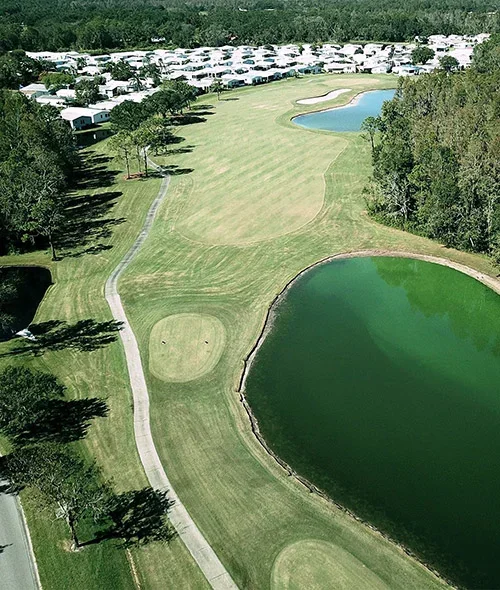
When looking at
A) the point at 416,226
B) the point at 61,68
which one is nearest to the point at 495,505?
the point at 416,226

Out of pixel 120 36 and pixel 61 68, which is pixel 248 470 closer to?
pixel 61 68

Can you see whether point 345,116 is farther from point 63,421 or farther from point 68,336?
point 63,421

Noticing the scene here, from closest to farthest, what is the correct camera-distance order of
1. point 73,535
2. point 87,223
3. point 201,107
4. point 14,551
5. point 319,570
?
1. point 319,570
2. point 73,535
3. point 14,551
4. point 87,223
5. point 201,107

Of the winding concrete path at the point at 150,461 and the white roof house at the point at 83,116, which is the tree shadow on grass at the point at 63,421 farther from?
the white roof house at the point at 83,116

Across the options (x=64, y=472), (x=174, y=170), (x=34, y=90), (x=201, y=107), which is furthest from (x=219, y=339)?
(x=34, y=90)

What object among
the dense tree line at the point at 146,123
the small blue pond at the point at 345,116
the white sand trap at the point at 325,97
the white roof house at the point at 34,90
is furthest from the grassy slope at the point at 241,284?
the white roof house at the point at 34,90

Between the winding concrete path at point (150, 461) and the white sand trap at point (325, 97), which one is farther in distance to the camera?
the white sand trap at point (325, 97)

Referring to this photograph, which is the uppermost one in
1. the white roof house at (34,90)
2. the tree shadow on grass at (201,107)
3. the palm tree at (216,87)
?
the white roof house at (34,90)
